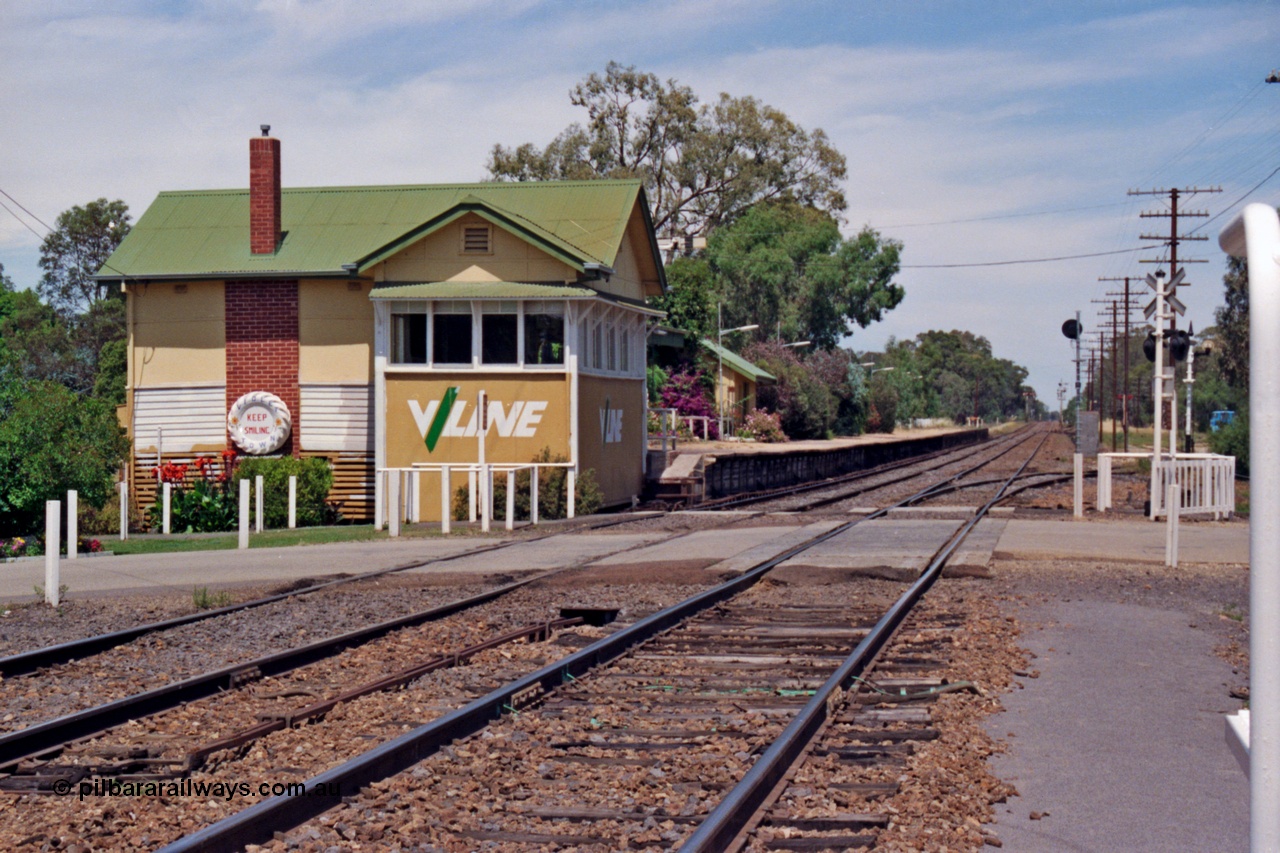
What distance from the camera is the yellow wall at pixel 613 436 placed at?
25.8 m

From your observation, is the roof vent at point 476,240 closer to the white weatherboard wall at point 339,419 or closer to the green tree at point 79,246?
the white weatherboard wall at point 339,419

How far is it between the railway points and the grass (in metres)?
5.51

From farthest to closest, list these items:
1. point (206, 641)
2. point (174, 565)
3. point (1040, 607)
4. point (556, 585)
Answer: point (174, 565), point (556, 585), point (1040, 607), point (206, 641)

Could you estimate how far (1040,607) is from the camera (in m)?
12.4

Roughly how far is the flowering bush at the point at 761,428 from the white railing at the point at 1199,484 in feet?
104

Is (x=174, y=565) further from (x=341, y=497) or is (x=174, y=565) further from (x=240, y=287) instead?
(x=240, y=287)

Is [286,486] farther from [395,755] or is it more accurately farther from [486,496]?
[395,755]

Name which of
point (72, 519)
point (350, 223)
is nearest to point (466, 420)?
point (350, 223)

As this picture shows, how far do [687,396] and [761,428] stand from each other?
21.0 feet

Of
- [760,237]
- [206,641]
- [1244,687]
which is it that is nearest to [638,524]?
[206,641]

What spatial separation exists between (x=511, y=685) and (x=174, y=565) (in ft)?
33.4

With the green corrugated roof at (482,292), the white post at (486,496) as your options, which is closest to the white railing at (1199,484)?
the green corrugated roof at (482,292)

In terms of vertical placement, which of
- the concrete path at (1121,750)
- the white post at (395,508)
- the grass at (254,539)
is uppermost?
the white post at (395,508)

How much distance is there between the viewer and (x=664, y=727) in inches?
286
